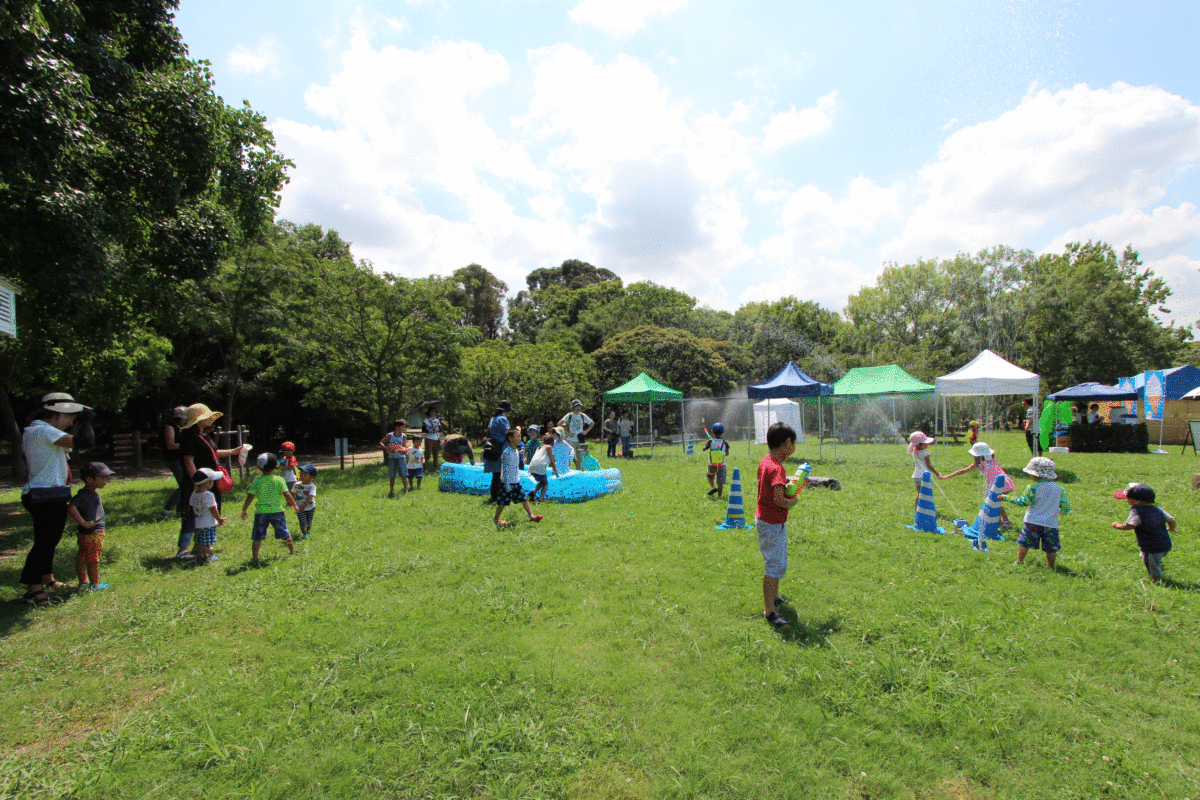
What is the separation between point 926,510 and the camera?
24.5 feet

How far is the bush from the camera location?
17344mm

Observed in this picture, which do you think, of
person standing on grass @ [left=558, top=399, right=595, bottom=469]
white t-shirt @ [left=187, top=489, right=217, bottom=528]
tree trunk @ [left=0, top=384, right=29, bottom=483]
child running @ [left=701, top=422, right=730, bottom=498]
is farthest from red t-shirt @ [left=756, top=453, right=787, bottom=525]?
tree trunk @ [left=0, top=384, right=29, bottom=483]

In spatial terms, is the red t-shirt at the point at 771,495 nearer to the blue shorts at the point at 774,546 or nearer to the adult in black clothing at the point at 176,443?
the blue shorts at the point at 774,546

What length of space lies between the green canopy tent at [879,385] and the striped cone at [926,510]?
423 inches

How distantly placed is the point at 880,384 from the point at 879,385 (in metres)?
0.08

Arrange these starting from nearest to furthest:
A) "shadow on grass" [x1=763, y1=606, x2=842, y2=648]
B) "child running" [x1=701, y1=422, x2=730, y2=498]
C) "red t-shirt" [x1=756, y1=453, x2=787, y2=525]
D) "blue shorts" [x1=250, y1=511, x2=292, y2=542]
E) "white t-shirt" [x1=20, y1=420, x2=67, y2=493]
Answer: "shadow on grass" [x1=763, y1=606, x2=842, y2=648], "red t-shirt" [x1=756, y1=453, x2=787, y2=525], "white t-shirt" [x1=20, y1=420, x2=67, y2=493], "blue shorts" [x1=250, y1=511, x2=292, y2=542], "child running" [x1=701, y1=422, x2=730, y2=498]

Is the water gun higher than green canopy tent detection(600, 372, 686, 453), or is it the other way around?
green canopy tent detection(600, 372, 686, 453)

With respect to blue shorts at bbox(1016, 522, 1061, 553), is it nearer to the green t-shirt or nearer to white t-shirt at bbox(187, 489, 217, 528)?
the green t-shirt

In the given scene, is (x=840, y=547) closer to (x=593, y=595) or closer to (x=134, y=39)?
(x=593, y=595)

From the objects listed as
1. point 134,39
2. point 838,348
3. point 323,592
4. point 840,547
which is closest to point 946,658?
point 840,547

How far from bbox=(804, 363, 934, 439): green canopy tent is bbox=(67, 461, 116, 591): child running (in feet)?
60.9

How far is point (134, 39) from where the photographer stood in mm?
8078

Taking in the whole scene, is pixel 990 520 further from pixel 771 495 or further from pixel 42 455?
pixel 42 455

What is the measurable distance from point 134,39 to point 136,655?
29.4 ft
